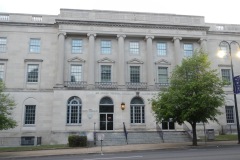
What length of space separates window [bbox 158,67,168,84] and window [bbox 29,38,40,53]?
Result: 17.9 m

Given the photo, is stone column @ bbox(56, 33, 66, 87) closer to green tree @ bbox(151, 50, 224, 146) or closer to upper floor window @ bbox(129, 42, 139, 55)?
upper floor window @ bbox(129, 42, 139, 55)

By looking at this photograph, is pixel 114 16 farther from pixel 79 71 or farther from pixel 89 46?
pixel 79 71

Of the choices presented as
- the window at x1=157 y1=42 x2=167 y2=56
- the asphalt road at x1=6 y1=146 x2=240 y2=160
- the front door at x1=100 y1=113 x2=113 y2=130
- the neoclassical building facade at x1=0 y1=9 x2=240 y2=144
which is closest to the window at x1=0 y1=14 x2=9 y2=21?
the neoclassical building facade at x1=0 y1=9 x2=240 y2=144

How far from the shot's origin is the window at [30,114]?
112 ft

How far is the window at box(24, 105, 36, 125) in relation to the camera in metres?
34.0

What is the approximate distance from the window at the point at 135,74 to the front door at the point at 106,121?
20.4 feet

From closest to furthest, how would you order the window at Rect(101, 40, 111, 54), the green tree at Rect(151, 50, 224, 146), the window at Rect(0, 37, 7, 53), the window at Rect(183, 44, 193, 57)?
the green tree at Rect(151, 50, 224, 146)
the window at Rect(0, 37, 7, 53)
the window at Rect(101, 40, 111, 54)
the window at Rect(183, 44, 193, 57)

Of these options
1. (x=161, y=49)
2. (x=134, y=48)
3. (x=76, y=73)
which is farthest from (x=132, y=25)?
(x=76, y=73)

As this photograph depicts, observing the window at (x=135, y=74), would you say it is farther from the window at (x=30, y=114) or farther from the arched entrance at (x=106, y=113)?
the window at (x=30, y=114)

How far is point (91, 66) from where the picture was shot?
115 ft

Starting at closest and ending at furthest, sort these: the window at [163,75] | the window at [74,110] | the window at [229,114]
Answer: the window at [74,110]
the window at [163,75]
the window at [229,114]

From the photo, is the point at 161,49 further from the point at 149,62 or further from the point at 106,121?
the point at 106,121

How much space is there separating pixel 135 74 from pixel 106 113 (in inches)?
282

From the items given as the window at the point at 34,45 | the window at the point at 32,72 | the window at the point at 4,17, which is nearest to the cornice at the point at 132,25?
the window at the point at 34,45
